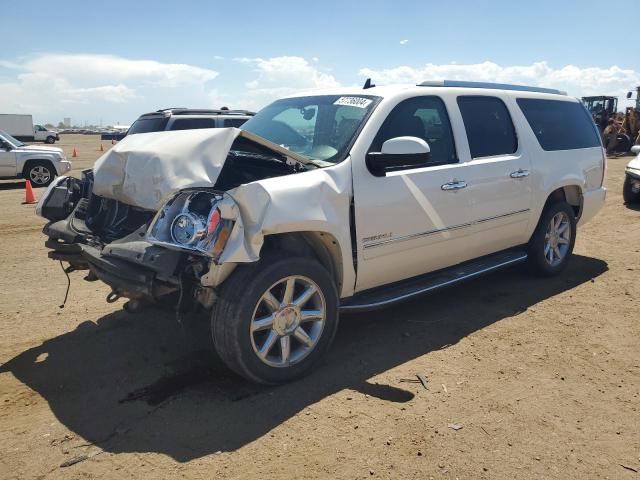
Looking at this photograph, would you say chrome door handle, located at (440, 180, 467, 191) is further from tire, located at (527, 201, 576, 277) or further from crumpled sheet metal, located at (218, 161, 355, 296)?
tire, located at (527, 201, 576, 277)

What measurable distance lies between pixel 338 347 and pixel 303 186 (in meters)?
1.35

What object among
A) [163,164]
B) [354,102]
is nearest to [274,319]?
[163,164]

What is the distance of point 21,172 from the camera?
13992mm

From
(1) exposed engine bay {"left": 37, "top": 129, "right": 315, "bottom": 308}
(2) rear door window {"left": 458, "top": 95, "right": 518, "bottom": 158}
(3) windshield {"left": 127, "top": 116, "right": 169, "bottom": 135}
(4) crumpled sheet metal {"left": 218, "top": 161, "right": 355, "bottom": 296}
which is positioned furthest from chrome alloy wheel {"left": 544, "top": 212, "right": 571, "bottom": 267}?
(3) windshield {"left": 127, "top": 116, "right": 169, "bottom": 135}

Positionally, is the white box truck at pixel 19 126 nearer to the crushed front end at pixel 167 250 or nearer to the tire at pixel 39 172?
the tire at pixel 39 172

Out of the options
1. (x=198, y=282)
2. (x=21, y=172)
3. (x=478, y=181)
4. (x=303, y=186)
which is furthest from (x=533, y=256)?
(x=21, y=172)

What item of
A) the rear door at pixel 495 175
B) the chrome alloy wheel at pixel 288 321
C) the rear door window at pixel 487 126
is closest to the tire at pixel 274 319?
the chrome alloy wheel at pixel 288 321

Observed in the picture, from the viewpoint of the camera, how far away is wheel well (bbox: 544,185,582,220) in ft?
18.3

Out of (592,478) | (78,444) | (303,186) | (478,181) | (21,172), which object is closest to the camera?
(592,478)

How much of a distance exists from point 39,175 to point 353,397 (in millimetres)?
13658

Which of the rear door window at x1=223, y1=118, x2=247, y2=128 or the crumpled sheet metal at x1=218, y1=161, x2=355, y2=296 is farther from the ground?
the rear door window at x1=223, y1=118, x2=247, y2=128

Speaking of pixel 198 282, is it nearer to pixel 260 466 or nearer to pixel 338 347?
pixel 260 466

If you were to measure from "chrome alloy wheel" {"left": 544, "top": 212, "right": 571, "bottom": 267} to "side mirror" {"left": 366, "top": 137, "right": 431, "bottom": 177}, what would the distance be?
2.53 m

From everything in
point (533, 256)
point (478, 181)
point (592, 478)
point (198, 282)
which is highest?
point (478, 181)
